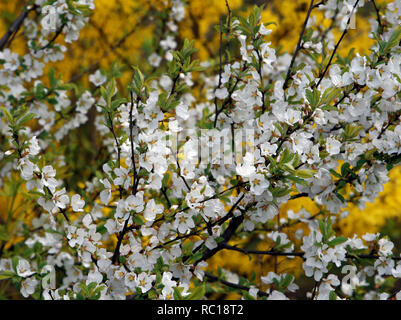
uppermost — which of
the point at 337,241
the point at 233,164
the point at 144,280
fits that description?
the point at 233,164

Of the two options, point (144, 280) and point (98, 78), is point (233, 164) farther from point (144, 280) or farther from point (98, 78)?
point (98, 78)

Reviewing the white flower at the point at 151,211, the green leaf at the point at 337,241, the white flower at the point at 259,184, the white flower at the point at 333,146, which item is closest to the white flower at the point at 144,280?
the white flower at the point at 151,211

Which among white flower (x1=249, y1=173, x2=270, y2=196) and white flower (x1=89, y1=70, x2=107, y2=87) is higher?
white flower (x1=89, y1=70, x2=107, y2=87)

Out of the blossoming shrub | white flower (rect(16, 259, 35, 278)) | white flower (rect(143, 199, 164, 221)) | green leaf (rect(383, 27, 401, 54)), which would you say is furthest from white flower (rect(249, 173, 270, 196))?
white flower (rect(16, 259, 35, 278))

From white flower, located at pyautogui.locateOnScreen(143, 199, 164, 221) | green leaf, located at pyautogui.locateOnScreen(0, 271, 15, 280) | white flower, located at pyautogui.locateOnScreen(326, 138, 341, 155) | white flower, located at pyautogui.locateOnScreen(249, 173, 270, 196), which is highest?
white flower, located at pyautogui.locateOnScreen(326, 138, 341, 155)

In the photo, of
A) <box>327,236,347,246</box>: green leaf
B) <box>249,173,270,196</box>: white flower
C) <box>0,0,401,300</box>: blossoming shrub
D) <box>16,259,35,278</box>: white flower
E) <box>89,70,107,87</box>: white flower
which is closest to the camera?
<box>249,173,270,196</box>: white flower

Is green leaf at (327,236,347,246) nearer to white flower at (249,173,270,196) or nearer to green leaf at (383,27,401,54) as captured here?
white flower at (249,173,270,196)

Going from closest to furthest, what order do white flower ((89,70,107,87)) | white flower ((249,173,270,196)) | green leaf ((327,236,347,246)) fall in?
1. white flower ((249,173,270,196))
2. green leaf ((327,236,347,246))
3. white flower ((89,70,107,87))

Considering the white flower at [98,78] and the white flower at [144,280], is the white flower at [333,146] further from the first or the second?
the white flower at [98,78]

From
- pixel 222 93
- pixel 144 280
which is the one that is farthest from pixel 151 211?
pixel 222 93

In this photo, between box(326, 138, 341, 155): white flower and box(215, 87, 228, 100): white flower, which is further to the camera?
box(215, 87, 228, 100): white flower

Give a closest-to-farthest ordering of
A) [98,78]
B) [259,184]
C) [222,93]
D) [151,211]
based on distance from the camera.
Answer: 1. [259,184]
2. [151,211]
3. [222,93]
4. [98,78]
